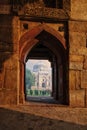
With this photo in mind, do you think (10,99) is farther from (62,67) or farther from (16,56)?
(62,67)

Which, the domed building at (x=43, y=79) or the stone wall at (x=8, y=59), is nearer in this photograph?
the stone wall at (x=8, y=59)

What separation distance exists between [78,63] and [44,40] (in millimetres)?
1282

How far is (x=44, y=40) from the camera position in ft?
30.0

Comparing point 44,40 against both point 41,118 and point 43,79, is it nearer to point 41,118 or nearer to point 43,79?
point 41,118

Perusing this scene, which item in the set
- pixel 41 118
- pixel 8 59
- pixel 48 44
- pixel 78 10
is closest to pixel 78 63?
pixel 48 44

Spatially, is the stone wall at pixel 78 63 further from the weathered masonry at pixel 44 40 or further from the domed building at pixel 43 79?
the domed building at pixel 43 79

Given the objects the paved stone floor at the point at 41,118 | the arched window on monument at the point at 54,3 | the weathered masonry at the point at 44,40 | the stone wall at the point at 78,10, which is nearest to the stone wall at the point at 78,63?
the weathered masonry at the point at 44,40

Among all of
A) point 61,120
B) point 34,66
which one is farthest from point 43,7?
point 34,66

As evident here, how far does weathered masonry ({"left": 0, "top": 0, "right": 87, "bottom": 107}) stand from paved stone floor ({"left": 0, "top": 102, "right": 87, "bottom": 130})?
0.63 meters

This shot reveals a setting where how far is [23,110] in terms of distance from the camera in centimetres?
763

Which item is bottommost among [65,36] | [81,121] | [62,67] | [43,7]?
[81,121]

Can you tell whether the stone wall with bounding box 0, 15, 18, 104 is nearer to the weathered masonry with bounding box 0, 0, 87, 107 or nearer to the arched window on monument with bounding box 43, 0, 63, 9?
the weathered masonry with bounding box 0, 0, 87, 107

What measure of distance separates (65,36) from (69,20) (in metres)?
0.49

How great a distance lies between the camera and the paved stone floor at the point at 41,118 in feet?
22.4
